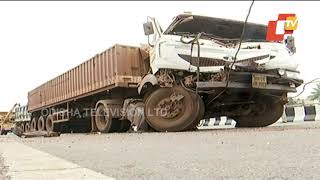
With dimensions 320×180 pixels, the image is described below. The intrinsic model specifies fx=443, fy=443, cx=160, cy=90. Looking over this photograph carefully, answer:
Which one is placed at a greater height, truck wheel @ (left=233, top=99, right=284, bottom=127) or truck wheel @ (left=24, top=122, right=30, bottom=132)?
truck wheel @ (left=233, top=99, right=284, bottom=127)

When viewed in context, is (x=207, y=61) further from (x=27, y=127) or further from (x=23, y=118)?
(x=23, y=118)

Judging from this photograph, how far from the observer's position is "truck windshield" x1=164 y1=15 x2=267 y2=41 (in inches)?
373

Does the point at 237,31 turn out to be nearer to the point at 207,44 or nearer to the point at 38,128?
the point at 207,44

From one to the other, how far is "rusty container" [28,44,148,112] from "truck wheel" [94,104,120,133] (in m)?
0.59

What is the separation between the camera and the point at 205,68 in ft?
30.1

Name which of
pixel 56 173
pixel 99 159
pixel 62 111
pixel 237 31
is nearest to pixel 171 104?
pixel 237 31

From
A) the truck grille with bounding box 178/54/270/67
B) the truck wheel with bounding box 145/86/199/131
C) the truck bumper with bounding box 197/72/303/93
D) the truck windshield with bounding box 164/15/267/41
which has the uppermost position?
the truck windshield with bounding box 164/15/267/41

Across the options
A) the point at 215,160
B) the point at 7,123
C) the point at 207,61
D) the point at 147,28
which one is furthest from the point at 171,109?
the point at 7,123

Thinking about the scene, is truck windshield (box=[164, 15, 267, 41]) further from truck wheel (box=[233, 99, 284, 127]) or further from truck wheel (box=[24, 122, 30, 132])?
truck wheel (box=[24, 122, 30, 132])

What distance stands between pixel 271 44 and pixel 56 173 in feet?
22.5

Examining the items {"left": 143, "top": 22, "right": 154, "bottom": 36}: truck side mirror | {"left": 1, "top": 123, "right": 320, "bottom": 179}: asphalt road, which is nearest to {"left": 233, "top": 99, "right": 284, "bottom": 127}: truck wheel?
{"left": 143, "top": 22, "right": 154, "bottom": 36}: truck side mirror

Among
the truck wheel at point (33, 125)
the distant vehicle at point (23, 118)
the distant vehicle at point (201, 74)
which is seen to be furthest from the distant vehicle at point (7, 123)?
the distant vehicle at point (201, 74)

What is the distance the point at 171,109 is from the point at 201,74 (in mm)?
975

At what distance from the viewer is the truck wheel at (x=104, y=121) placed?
39.5 ft
